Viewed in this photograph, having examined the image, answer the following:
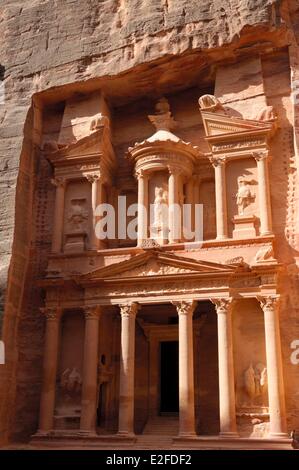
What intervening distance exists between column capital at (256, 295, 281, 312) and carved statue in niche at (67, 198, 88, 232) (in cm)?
614

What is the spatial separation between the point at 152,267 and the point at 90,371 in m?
3.36

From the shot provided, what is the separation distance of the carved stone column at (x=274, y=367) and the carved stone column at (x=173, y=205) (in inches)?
132

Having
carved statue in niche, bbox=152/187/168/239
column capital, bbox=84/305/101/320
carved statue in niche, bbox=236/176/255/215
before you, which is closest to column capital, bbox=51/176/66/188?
carved statue in niche, bbox=152/187/168/239

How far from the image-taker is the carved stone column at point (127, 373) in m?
15.6

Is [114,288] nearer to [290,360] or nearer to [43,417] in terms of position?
[43,417]

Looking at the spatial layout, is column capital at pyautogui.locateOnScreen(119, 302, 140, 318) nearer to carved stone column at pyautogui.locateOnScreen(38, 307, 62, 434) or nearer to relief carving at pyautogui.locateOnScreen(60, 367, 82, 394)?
carved stone column at pyautogui.locateOnScreen(38, 307, 62, 434)

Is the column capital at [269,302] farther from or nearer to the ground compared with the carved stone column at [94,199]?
nearer to the ground

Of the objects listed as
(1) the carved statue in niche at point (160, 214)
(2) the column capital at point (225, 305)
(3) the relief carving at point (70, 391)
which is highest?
(1) the carved statue in niche at point (160, 214)

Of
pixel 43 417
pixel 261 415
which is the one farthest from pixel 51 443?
pixel 261 415

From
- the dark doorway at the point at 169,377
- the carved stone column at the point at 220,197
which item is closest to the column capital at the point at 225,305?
the carved stone column at the point at 220,197

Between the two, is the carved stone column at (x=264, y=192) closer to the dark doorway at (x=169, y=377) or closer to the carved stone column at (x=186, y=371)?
the carved stone column at (x=186, y=371)

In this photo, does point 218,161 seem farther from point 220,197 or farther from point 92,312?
point 92,312

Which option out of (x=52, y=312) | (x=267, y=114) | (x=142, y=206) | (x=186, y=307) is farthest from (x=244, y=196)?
(x=52, y=312)

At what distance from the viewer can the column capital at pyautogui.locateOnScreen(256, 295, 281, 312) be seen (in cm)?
1520
